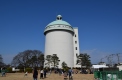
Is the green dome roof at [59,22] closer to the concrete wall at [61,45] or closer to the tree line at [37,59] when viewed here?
the concrete wall at [61,45]

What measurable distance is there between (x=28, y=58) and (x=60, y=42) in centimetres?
1719

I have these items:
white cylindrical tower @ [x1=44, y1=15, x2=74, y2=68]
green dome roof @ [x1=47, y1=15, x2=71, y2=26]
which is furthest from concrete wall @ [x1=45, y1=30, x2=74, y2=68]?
green dome roof @ [x1=47, y1=15, x2=71, y2=26]

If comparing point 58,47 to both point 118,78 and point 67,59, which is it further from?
point 118,78

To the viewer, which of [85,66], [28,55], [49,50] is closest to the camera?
[85,66]

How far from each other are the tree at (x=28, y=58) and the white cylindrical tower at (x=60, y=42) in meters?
7.52

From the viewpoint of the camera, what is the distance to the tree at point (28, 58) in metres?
75.0

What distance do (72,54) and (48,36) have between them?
49.8 feet

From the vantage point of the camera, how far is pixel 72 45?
8938 centimetres

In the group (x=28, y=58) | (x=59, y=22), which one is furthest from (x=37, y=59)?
(x=59, y=22)

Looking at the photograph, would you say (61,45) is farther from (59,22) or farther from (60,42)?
(59,22)

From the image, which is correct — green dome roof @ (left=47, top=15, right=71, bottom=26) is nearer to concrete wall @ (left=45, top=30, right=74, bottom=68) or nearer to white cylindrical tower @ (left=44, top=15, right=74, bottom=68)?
white cylindrical tower @ (left=44, top=15, right=74, bottom=68)

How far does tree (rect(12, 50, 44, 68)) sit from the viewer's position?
75.0 meters

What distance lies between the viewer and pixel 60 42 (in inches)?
3361

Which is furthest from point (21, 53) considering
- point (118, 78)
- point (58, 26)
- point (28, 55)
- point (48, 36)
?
point (118, 78)
